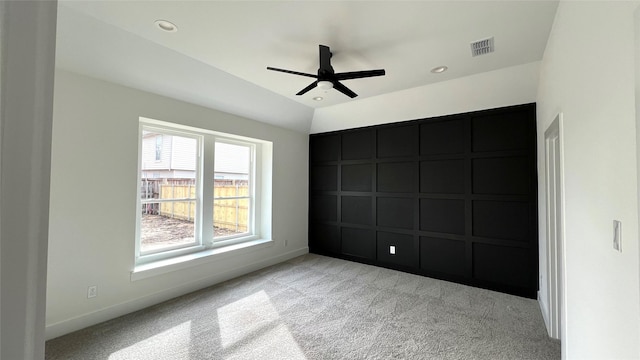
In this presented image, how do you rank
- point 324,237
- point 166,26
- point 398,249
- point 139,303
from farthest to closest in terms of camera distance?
point 324,237
point 398,249
point 139,303
point 166,26

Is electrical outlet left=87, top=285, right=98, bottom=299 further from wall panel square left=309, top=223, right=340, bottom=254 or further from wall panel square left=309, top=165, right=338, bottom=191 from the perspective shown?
wall panel square left=309, top=165, right=338, bottom=191

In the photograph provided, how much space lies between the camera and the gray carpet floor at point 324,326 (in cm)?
240

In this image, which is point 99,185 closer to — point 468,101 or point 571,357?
point 571,357

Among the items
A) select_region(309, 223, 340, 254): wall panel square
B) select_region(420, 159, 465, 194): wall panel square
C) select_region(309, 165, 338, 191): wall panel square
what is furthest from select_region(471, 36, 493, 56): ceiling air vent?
select_region(309, 223, 340, 254): wall panel square

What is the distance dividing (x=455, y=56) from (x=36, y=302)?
3.60 m

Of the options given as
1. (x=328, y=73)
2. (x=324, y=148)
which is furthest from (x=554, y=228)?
(x=324, y=148)

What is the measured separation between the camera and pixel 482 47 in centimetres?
284

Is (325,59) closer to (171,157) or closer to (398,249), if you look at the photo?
(171,157)

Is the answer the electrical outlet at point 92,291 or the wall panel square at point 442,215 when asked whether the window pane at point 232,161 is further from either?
the wall panel square at point 442,215

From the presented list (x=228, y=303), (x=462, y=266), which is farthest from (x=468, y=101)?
(x=228, y=303)

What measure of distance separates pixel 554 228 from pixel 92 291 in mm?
4637

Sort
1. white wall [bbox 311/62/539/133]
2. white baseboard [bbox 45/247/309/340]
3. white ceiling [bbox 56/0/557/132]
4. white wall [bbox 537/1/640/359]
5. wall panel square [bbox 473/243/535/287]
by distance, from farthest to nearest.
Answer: wall panel square [bbox 473/243/535/287]
white wall [bbox 311/62/539/133]
white baseboard [bbox 45/247/309/340]
white ceiling [bbox 56/0/557/132]
white wall [bbox 537/1/640/359]

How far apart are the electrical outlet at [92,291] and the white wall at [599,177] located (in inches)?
156

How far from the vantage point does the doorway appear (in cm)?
251
